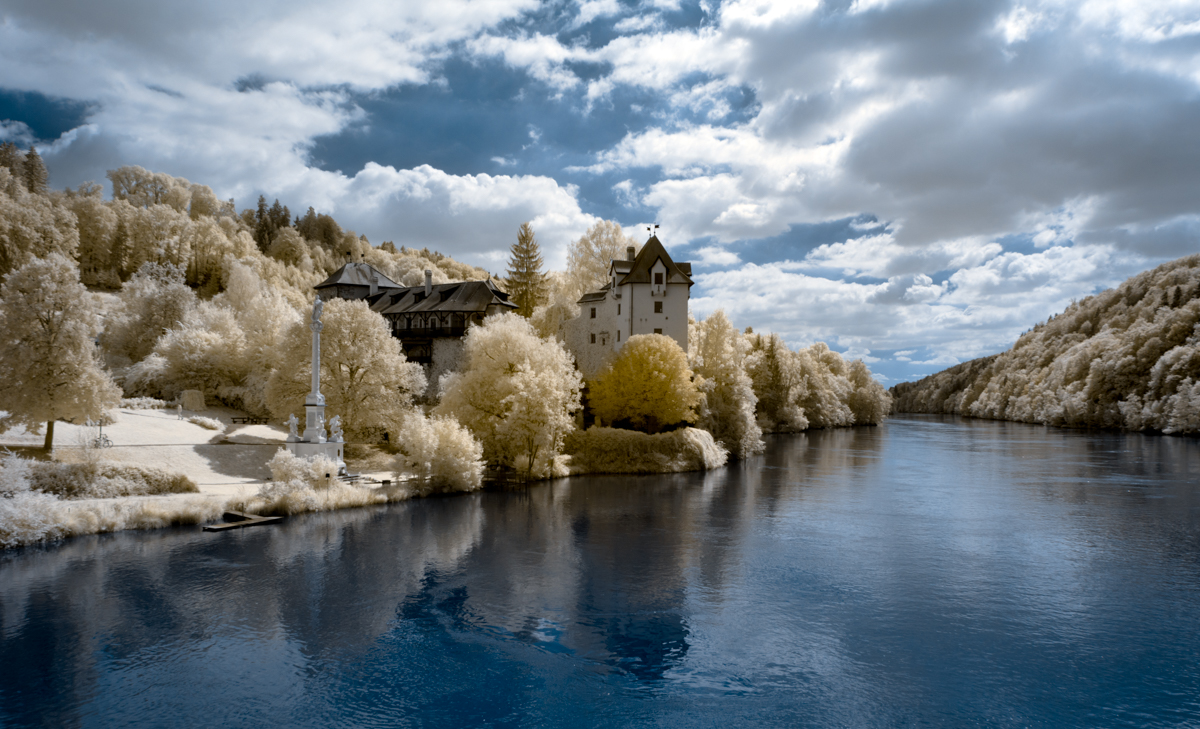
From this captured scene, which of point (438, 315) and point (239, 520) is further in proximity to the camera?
point (438, 315)

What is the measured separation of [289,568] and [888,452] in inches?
2252

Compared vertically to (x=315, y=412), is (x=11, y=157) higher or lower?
higher

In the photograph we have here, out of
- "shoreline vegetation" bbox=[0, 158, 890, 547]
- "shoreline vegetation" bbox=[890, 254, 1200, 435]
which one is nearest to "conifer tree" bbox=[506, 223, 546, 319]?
"shoreline vegetation" bbox=[0, 158, 890, 547]

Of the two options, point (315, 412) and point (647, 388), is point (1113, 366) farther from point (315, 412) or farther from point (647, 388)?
point (315, 412)

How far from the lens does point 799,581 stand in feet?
74.2

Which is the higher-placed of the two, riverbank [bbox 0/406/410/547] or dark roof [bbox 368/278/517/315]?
dark roof [bbox 368/278/517/315]

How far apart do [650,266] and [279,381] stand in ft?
94.2

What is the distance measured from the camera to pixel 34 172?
97750 mm

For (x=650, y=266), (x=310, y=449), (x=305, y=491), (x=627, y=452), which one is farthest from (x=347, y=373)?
(x=650, y=266)

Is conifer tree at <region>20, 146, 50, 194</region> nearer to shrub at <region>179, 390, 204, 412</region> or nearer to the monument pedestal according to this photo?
shrub at <region>179, 390, 204, 412</region>

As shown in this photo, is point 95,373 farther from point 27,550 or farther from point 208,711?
point 208,711

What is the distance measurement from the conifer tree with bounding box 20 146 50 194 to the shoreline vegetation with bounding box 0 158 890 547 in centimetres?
49

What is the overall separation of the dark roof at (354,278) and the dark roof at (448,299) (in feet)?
11.3

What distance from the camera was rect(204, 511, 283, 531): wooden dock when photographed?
28166 millimetres
